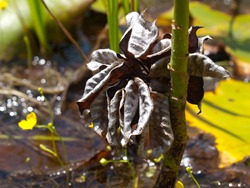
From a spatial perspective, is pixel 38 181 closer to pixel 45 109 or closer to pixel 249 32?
pixel 45 109

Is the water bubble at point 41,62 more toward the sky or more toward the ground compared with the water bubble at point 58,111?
more toward the sky

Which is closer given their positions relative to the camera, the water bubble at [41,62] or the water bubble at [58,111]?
the water bubble at [58,111]

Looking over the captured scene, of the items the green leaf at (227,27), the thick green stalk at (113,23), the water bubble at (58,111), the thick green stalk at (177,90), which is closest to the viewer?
the thick green stalk at (177,90)

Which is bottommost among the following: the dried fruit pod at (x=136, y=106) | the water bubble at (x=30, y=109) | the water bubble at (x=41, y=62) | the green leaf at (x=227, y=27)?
the water bubble at (x=30, y=109)

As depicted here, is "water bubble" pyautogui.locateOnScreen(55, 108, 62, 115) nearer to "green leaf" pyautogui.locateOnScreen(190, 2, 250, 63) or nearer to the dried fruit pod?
"green leaf" pyautogui.locateOnScreen(190, 2, 250, 63)

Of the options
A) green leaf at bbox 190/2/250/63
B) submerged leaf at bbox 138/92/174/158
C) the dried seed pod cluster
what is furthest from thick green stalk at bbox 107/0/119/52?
green leaf at bbox 190/2/250/63

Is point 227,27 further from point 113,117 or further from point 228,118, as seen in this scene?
point 113,117

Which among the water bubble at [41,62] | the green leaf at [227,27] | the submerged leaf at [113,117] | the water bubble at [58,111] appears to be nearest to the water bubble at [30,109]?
the water bubble at [58,111]

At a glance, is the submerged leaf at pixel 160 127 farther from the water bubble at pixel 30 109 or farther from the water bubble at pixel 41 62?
the water bubble at pixel 41 62
